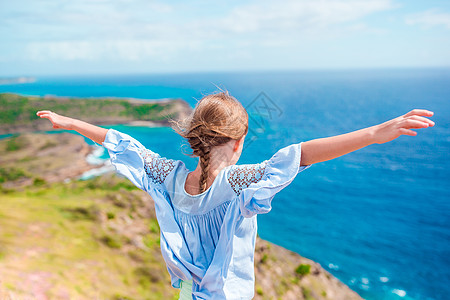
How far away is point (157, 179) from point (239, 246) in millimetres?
542

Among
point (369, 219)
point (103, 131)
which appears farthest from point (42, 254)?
point (369, 219)

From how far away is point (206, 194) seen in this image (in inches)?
60.0

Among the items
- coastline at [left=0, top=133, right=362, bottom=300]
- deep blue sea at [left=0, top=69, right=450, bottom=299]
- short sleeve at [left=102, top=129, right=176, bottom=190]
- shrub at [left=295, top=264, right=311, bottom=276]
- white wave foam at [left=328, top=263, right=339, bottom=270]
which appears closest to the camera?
short sleeve at [left=102, top=129, right=176, bottom=190]

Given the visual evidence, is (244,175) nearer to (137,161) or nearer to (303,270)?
(137,161)

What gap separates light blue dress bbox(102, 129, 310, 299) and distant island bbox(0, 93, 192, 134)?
3279cm

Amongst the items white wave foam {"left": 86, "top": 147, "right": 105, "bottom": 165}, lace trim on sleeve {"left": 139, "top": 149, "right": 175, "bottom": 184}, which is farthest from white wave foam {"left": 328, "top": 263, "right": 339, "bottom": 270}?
white wave foam {"left": 86, "top": 147, "right": 105, "bottom": 165}

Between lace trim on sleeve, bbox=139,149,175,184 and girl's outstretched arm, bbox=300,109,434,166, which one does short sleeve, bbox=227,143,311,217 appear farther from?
lace trim on sleeve, bbox=139,149,175,184

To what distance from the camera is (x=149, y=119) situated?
5175 centimetres

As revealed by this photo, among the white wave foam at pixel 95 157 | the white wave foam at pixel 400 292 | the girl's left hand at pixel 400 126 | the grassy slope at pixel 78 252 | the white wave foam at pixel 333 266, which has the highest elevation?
the girl's left hand at pixel 400 126

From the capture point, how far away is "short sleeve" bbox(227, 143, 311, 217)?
1.27 metres

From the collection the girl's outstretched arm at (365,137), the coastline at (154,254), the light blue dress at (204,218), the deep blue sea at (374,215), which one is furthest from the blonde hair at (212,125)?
the deep blue sea at (374,215)

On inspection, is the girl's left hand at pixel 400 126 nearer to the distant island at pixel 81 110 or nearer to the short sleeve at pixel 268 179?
the short sleeve at pixel 268 179

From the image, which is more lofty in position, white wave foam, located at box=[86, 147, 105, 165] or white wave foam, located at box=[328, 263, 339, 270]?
white wave foam, located at box=[328, 263, 339, 270]

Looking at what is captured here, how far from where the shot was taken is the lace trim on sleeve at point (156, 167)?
167cm
